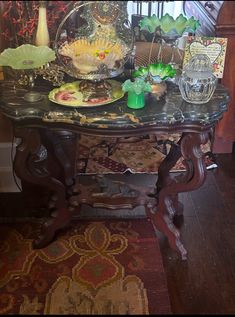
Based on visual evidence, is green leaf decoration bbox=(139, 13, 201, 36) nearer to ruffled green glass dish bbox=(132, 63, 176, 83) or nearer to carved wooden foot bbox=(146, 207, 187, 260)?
ruffled green glass dish bbox=(132, 63, 176, 83)

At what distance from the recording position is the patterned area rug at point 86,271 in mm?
1361

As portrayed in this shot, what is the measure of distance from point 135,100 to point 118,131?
0.36 ft

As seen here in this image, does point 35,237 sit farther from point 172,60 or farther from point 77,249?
point 172,60

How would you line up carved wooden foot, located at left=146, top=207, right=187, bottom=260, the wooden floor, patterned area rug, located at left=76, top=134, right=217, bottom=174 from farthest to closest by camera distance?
patterned area rug, located at left=76, top=134, right=217, bottom=174 < carved wooden foot, located at left=146, top=207, right=187, bottom=260 < the wooden floor

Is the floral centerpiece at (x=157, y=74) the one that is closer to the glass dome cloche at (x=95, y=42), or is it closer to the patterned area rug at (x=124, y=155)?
the glass dome cloche at (x=95, y=42)

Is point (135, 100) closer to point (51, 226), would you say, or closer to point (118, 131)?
point (118, 131)

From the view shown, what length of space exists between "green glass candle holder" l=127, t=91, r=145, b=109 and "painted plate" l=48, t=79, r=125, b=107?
2.6 inches

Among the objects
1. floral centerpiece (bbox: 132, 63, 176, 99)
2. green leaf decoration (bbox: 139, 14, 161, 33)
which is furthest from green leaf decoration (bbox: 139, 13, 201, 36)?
floral centerpiece (bbox: 132, 63, 176, 99)

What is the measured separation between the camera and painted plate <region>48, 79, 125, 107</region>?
1.33m

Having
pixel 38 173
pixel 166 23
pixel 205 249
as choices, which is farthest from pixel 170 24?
pixel 205 249

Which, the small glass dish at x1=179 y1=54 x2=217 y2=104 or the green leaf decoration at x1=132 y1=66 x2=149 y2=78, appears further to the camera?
the green leaf decoration at x1=132 y1=66 x2=149 y2=78

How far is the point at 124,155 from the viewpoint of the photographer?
2.20 meters

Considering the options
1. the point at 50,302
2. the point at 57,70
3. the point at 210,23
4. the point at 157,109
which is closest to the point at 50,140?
the point at 57,70

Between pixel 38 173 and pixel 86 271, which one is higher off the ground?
pixel 38 173
